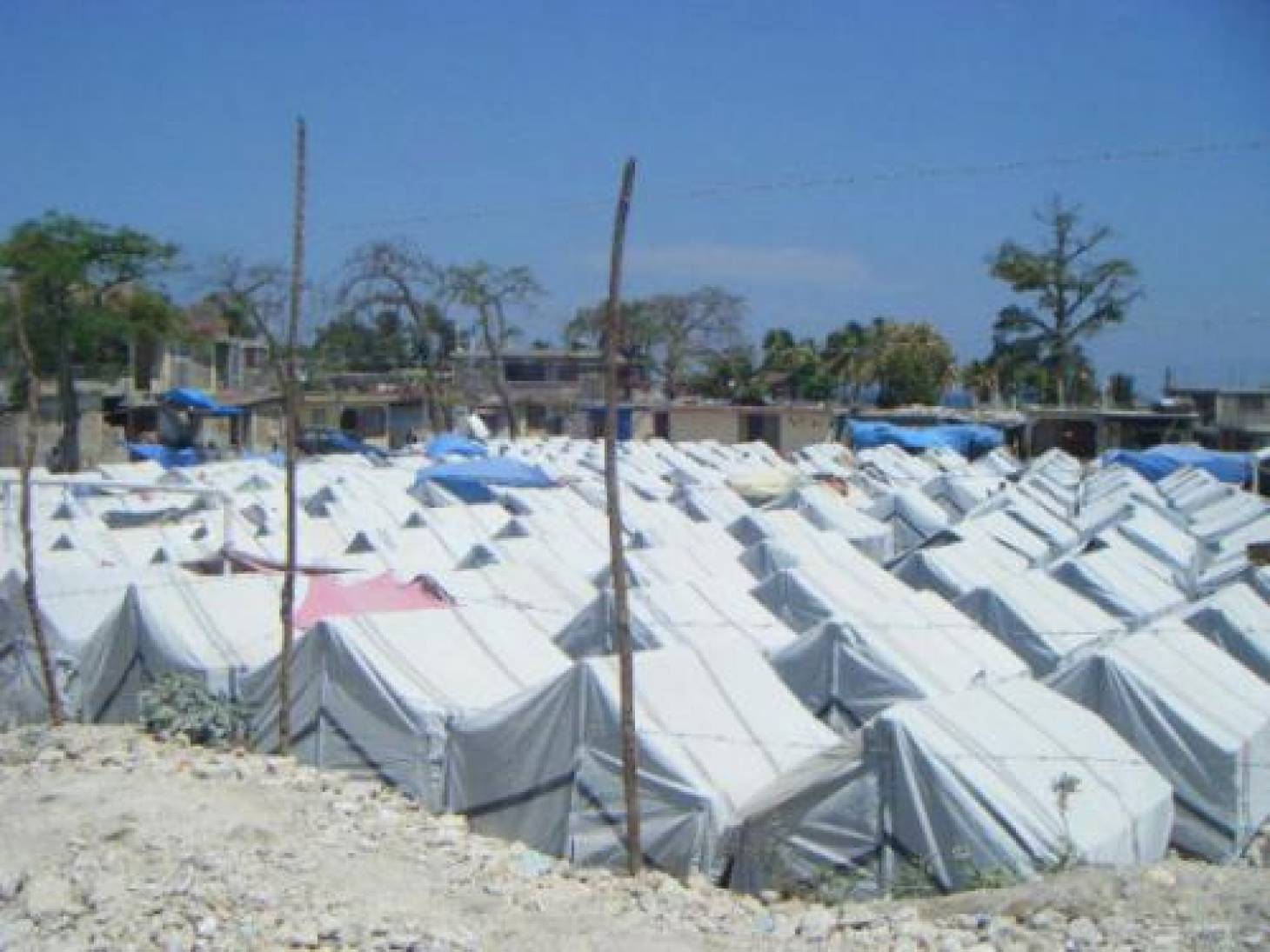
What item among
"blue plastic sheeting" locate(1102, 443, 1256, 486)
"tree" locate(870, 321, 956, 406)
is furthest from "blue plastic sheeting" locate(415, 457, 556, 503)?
"tree" locate(870, 321, 956, 406)

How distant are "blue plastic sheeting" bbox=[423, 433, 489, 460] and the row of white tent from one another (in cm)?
1650

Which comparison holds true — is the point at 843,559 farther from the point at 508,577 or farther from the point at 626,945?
the point at 626,945

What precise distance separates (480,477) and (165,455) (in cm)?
1501

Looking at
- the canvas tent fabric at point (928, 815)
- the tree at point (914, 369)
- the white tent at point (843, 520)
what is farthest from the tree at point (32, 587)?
the tree at point (914, 369)

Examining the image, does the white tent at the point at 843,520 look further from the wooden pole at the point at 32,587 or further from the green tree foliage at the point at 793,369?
the green tree foliage at the point at 793,369

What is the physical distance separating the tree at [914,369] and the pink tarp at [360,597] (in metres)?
49.4

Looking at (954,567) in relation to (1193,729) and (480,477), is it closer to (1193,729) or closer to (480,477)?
(1193,729)

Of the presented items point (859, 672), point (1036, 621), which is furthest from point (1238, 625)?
point (859, 672)

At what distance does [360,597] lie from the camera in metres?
15.8

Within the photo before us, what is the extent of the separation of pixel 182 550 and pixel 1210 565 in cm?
1526

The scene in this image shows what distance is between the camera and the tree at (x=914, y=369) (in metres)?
63.7

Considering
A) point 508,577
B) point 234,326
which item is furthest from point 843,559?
point 234,326

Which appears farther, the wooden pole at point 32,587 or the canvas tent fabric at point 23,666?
the canvas tent fabric at point 23,666

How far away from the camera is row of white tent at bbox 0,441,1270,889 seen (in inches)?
378
